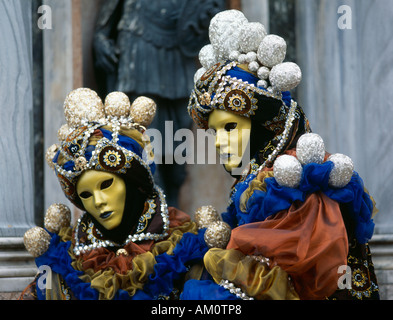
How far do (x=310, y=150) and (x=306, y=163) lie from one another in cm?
4

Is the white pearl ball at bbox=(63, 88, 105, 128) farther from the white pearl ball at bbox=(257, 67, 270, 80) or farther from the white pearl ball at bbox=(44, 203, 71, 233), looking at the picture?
the white pearl ball at bbox=(257, 67, 270, 80)

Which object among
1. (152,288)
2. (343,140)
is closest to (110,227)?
(152,288)

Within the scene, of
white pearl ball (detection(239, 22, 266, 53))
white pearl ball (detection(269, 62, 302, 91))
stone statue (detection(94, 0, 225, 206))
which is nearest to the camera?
white pearl ball (detection(269, 62, 302, 91))

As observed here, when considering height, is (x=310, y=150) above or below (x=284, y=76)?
below

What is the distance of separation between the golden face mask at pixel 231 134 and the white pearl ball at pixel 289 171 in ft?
1.18

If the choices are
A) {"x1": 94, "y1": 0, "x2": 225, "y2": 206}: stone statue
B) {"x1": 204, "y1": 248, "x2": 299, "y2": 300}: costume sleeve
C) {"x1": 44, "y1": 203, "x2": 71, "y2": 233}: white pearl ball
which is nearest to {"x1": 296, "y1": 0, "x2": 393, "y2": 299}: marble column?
{"x1": 94, "y1": 0, "x2": 225, "y2": 206}: stone statue

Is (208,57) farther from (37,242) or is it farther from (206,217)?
(37,242)

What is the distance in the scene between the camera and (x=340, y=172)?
2480 mm

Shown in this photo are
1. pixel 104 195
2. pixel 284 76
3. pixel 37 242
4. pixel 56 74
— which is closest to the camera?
pixel 284 76

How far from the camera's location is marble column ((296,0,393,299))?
3371 mm

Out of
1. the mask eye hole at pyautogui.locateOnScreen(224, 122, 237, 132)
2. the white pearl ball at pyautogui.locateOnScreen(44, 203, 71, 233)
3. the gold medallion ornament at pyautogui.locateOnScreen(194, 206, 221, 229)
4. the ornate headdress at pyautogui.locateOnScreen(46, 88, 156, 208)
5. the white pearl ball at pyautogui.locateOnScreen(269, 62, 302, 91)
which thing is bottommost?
the white pearl ball at pyautogui.locateOnScreen(44, 203, 71, 233)

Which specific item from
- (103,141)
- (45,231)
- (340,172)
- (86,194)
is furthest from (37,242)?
(340,172)

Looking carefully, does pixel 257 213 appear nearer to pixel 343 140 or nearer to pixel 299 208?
pixel 299 208

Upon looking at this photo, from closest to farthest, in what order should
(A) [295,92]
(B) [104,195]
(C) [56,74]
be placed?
1. (B) [104,195]
2. (C) [56,74]
3. (A) [295,92]
